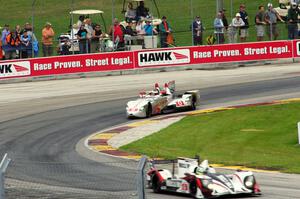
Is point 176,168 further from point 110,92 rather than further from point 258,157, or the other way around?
point 110,92

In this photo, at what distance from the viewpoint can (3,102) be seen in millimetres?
37656

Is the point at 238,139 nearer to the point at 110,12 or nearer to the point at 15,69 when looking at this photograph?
the point at 15,69

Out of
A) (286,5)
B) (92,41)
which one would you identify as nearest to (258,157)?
(92,41)

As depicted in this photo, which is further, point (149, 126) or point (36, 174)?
point (149, 126)

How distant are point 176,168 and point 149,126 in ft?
33.0

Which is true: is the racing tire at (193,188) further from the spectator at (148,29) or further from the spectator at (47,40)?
the spectator at (148,29)

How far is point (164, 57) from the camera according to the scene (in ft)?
149

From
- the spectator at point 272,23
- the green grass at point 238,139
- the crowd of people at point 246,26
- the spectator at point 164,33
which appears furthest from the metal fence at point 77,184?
the spectator at point 272,23

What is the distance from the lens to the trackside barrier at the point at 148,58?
43688mm

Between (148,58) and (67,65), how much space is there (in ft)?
12.7

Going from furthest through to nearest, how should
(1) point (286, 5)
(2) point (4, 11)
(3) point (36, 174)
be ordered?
1. (2) point (4, 11)
2. (1) point (286, 5)
3. (3) point (36, 174)

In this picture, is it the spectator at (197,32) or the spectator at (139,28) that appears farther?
the spectator at (197,32)

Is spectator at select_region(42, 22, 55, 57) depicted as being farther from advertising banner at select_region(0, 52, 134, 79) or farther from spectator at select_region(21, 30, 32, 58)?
spectator at select_region(21, 30, 32, 58)

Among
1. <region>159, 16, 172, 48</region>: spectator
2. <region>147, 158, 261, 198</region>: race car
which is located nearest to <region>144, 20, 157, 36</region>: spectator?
<region>159, 16, 172, 48</region>: spectator
